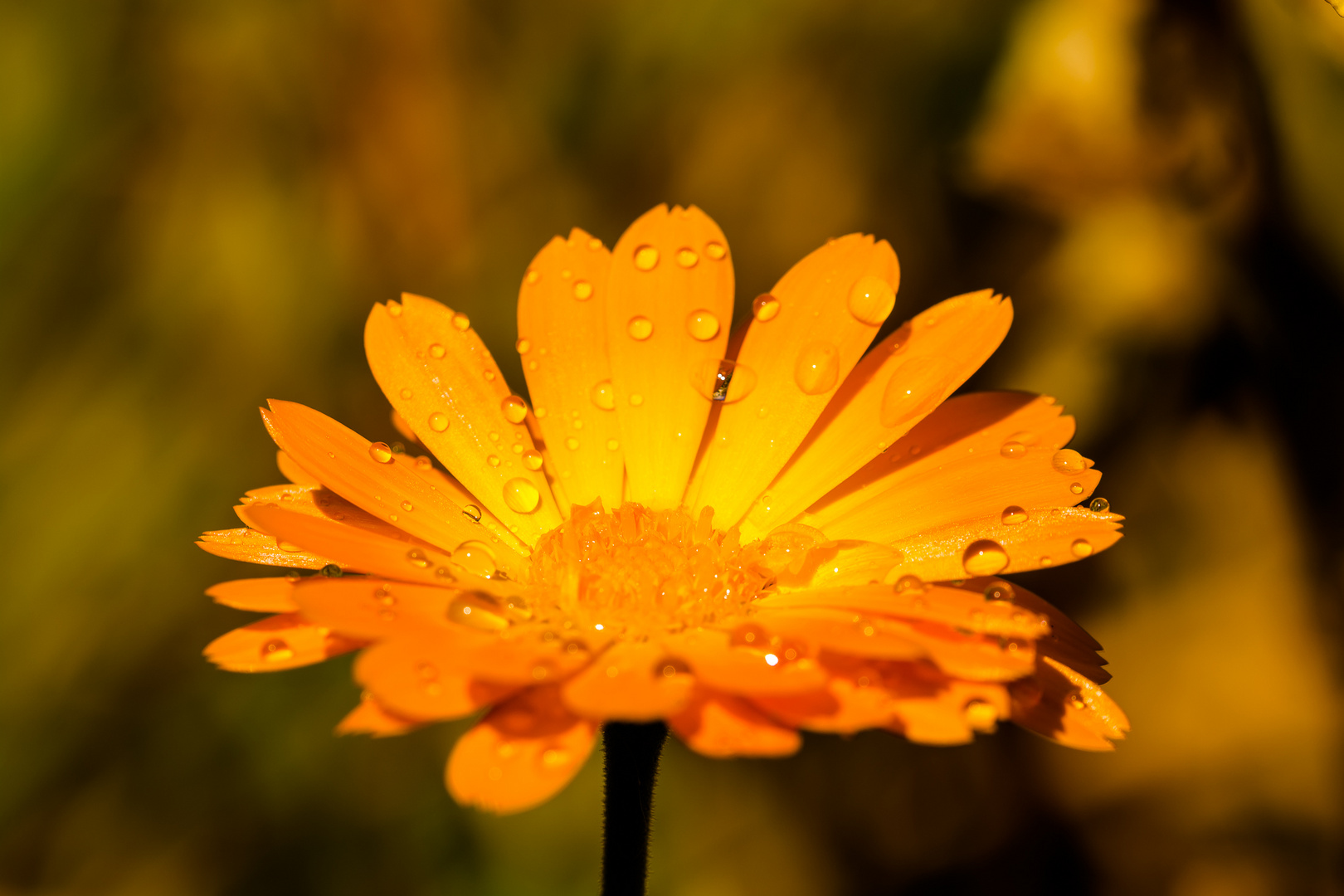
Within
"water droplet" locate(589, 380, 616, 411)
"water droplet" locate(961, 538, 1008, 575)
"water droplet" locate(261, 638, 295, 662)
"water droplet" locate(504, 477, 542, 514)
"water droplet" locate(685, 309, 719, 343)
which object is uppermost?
"water droplet" locate(685, 309, 719, 343)

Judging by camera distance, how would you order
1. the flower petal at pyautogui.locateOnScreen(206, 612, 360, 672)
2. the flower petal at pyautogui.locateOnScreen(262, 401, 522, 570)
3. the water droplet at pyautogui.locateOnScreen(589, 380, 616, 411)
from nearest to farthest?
the flower petal at pyautogui.locateOnScreen(206, 612, 360, 672) → the flower petal at pyautogui.locateOnScreen(262, 401, 522, 570) → the water droplet at pyautogui.locateOnScreen(589, 380, 616, 411)

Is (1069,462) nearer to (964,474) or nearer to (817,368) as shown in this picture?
(964,474)

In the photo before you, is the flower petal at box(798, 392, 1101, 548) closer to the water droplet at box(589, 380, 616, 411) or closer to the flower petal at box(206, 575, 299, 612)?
the water droplet at box(589, 380, 616, 411)

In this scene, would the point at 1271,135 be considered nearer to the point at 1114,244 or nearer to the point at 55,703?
the point at 1114,244

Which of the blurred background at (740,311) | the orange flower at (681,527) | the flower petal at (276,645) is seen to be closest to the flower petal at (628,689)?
the orange flower at (681,527)

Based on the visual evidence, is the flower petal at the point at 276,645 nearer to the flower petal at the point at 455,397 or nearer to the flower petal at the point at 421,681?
the flower petal at the point at 421,681

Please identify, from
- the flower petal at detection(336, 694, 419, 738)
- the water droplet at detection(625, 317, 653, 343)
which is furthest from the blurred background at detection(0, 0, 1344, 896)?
the flower petal at detection(336, 694, 419, 738)
